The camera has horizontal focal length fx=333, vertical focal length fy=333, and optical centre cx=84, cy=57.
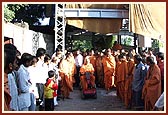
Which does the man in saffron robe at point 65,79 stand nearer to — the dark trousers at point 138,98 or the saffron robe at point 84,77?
the saffron robe at point 84,77

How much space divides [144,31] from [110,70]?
1.75 meters

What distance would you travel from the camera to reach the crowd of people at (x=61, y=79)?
3.93m

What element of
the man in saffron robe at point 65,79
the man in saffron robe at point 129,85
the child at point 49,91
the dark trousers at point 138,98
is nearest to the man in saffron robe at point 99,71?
the man in saffron robe at point 65,79

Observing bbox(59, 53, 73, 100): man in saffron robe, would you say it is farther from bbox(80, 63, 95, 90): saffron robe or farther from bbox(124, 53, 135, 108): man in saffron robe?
bbox(124, 53, 135, 108): man in saffron robe

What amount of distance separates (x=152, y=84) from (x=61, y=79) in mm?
3485

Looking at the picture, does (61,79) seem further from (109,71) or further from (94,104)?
(109,71)

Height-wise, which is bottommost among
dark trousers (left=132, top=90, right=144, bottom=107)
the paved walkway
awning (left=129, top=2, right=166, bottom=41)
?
the paved walkway

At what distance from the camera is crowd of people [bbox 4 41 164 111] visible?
12.9ft

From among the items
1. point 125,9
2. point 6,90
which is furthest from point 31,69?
point 125,9

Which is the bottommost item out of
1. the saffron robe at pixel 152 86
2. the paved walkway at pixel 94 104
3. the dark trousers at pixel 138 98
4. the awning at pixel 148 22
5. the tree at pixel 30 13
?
the paved walkway at pixel 94 104

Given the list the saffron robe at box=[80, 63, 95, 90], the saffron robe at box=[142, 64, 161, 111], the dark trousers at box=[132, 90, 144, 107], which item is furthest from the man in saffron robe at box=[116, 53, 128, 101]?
the saffron robe at box=[142, 64, 161, 111]

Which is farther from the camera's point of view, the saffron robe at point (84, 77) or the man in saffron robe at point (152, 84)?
the saffron robe at point (84, 77)

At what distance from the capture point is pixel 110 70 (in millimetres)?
9852

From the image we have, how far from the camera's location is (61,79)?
9.00 m
